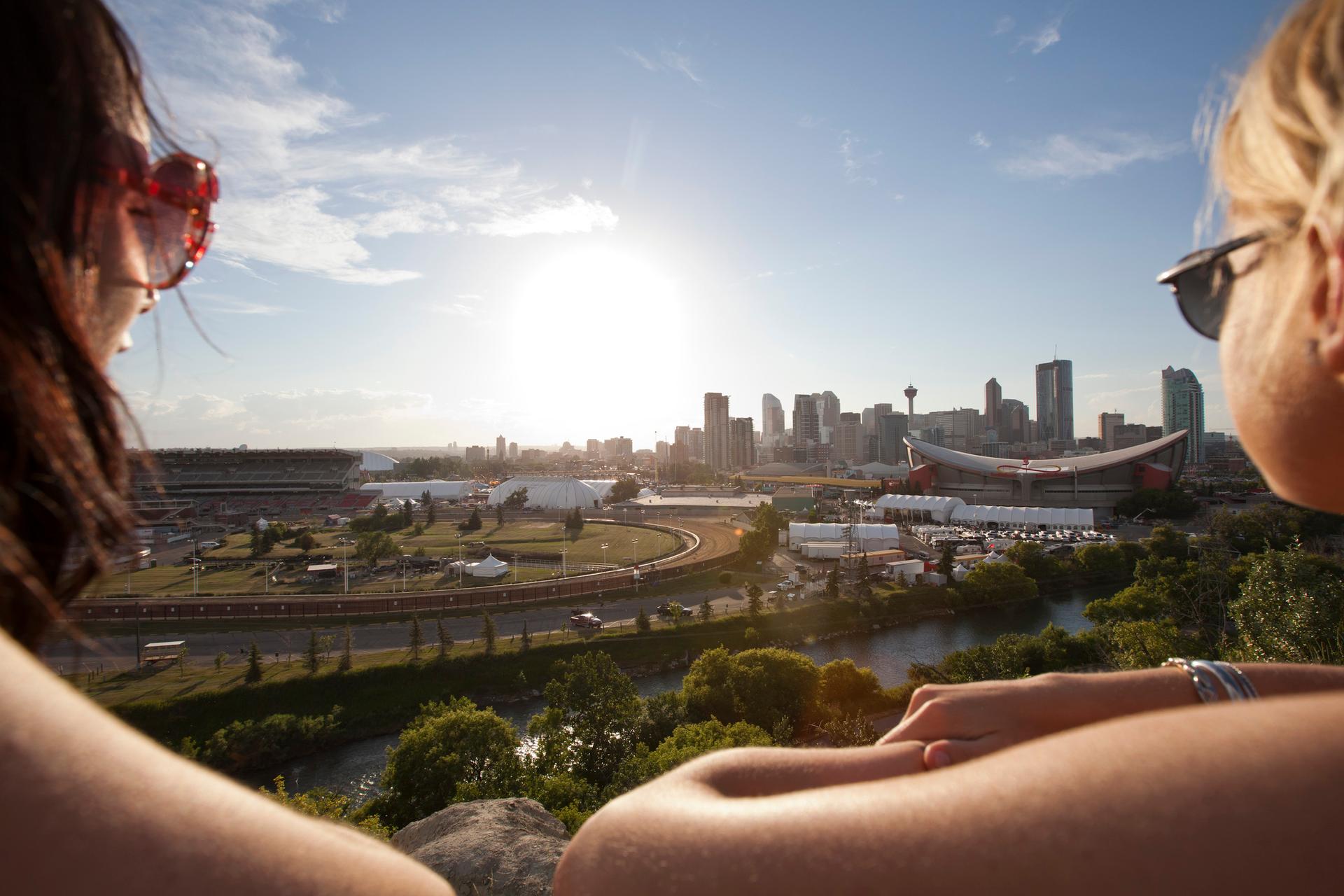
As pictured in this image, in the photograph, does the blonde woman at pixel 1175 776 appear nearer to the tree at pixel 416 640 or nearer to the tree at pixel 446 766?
the tree at pixel 446 766

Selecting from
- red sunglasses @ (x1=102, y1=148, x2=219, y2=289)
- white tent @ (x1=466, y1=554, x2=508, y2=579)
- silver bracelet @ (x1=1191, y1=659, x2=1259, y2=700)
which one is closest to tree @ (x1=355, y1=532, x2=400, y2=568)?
white tent @ (x1=466, y1=554, x2=508, y2=579)

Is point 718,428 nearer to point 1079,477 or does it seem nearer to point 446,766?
point 1079,477

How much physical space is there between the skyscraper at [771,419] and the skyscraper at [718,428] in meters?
19.7

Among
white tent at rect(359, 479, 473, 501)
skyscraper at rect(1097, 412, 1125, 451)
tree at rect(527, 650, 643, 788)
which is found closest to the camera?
tree at rect(527, 650, 643, 788)

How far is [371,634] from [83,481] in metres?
8.92

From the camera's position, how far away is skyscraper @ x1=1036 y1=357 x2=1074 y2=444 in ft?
144

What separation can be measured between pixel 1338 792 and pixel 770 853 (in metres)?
0.16

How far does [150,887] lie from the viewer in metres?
0.16

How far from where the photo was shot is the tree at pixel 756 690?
17.7 ft

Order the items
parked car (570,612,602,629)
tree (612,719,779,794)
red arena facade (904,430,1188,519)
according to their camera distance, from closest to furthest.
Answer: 1. tree (612,719,779,794)
2. parked car (570,612,602,629)
3. red arena facade (904,430,1188,519)

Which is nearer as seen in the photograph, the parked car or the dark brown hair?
the dark brown hair

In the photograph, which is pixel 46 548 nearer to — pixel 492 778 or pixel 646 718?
pixel 492 778

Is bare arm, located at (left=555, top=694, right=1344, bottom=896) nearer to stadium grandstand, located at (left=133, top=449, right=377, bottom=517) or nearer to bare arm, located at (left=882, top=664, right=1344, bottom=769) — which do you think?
bare arm, located at (left=882, top=664, right=1344, bottom=769)

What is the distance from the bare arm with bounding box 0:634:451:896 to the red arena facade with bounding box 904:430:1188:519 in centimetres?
1937
